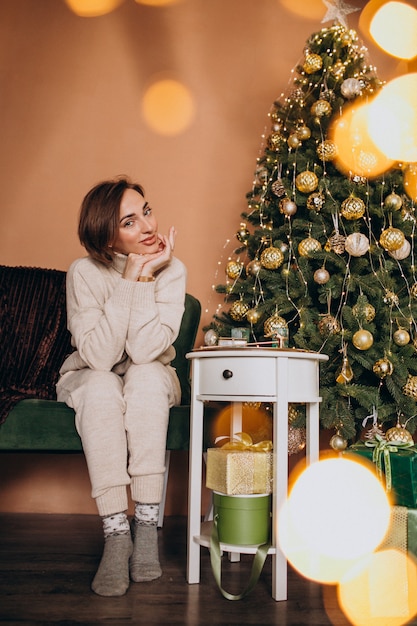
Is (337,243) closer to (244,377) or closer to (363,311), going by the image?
(363,311)

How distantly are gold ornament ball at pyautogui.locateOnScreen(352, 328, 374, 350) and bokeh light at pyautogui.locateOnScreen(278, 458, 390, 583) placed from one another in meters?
0.45

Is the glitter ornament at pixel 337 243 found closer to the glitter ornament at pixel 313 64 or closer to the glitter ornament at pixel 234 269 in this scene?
the glitter ornament at pixel 234 269

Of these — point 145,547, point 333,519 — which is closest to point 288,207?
point 333,519

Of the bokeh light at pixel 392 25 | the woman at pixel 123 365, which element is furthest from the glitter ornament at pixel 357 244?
the bokeh light at pixel 392 25

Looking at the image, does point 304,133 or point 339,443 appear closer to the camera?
point 339,443

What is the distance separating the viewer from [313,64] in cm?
216

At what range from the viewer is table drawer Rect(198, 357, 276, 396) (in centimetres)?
145

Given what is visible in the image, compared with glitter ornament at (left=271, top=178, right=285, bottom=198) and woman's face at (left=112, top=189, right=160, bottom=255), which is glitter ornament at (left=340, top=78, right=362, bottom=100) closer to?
glitter ornament at (left=271, top=178, right=285, bottom=198)

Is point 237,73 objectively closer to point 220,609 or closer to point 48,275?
point 48,275

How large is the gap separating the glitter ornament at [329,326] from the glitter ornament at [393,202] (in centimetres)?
44

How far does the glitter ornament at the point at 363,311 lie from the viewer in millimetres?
1869

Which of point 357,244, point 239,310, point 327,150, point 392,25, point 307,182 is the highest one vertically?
point 392,25

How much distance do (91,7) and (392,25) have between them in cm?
142

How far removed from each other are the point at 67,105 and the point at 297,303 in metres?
1.47
